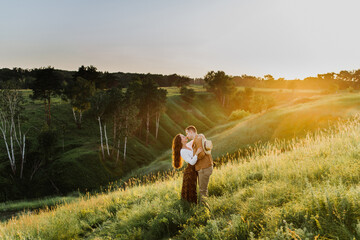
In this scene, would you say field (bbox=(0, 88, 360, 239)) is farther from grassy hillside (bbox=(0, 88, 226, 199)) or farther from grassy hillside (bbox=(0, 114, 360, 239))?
grassy hillside (bbox=(0, 88, 226, 199))

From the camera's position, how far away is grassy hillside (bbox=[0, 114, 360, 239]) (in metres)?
3.70

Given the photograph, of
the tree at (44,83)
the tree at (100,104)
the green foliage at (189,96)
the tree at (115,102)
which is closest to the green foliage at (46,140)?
the tree at (100,104)

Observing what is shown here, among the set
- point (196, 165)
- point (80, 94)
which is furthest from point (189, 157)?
point (80, 94)

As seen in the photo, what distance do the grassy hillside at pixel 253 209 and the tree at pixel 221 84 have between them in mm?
107778

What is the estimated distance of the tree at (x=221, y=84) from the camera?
369 feet

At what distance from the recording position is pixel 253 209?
4.77 meters

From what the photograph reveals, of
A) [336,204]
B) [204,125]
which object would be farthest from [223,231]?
[204,125]

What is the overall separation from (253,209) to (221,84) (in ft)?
370

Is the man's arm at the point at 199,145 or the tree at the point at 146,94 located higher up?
the tree at the point at 146,94

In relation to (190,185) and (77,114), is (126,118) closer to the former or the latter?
(77,114)

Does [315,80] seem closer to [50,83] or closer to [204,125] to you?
[204,125]

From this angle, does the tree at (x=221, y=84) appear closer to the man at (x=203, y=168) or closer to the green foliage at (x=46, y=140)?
the green foliage at (x=46, y=140)

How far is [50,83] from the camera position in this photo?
46719mm

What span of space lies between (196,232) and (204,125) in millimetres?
82369
